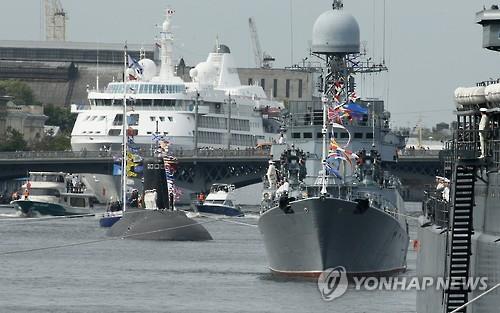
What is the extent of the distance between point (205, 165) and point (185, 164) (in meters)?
2.32

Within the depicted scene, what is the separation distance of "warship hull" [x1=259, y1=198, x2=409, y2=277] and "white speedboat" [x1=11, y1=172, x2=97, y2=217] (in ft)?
229

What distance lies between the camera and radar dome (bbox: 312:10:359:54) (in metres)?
93.4

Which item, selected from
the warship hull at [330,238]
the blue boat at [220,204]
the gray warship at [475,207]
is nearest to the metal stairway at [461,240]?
the gray warship at [475,207]

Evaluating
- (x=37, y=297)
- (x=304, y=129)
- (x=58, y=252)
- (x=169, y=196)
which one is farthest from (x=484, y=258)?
(x=169, y=196)

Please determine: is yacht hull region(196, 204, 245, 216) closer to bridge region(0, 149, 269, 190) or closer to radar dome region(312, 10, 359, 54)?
bridge region(0, 149, 269, 190)

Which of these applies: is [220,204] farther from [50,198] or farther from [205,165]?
[205,165]

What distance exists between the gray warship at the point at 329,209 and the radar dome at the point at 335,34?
4211mm

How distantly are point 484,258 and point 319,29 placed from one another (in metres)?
56.9

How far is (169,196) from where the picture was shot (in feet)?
379

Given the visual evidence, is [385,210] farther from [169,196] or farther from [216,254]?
[169,196]

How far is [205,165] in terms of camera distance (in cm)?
19338

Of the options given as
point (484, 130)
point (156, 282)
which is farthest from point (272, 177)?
point (484, 130)

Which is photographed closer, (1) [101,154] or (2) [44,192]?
(2) [44,192]

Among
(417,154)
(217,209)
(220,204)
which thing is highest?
(417,154)
